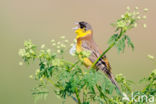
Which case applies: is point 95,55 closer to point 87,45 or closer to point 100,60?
point 100,60

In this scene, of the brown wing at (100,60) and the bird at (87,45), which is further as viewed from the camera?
the bird at (87,45)

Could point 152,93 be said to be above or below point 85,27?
below

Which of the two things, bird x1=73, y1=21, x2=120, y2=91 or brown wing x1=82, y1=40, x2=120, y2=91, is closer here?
brown wing x1=82, y1=40, x2=120, y2=91

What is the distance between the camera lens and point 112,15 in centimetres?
861

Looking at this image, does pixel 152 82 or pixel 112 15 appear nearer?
pixel 152 82

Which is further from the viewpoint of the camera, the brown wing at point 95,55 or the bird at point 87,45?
the bird at point 87,45

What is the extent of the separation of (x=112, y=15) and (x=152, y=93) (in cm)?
606

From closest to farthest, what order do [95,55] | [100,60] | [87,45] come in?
[100,60] < [95,55] < [87,45]

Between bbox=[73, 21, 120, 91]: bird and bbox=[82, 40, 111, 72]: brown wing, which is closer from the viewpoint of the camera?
bbox=[82, 40, 111, 72]: brown wing

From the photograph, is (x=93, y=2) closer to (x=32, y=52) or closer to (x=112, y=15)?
(x=112, y=15)

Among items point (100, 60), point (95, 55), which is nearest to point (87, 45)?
point (95, 55)

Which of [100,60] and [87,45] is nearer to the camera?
[100,60]

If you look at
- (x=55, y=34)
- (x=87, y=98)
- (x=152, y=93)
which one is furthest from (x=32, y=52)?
(x=55, y=34)

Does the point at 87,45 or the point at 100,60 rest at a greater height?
the point at 87,45
